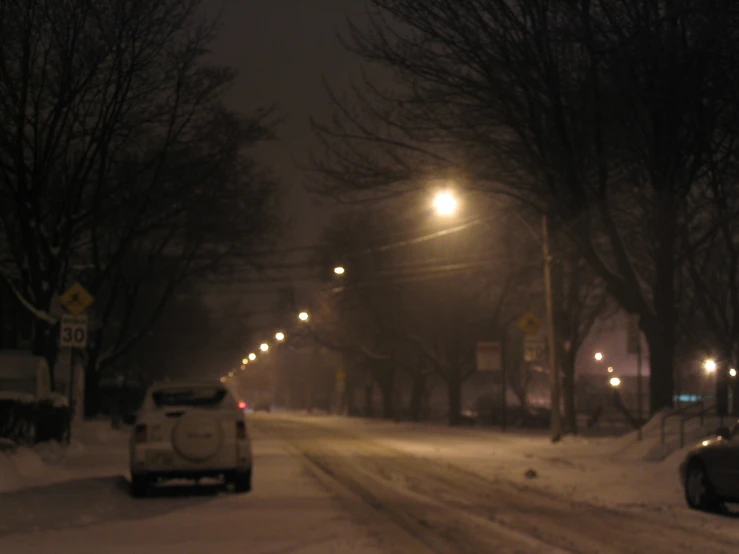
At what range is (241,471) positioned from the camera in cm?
1750

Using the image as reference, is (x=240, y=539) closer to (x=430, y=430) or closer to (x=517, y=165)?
(x=517, y=165)

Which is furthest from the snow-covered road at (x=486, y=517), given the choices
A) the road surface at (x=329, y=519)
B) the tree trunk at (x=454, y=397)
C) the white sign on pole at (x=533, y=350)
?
the tree trunk at (x=454, y=397)

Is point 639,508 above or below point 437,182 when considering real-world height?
below

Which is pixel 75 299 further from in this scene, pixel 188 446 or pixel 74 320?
pixel 188 446

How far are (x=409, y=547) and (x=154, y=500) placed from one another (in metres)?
6.30

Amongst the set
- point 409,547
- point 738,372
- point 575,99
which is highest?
point 575,99

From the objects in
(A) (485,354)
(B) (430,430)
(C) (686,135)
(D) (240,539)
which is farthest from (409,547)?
(B) (430,430)

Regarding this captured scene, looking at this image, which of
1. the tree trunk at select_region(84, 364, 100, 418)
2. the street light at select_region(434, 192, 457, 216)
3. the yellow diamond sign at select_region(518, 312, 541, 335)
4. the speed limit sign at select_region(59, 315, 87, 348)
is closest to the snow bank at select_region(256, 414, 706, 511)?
the yellow diamond sign at select_region(518, 312, 541, 335)

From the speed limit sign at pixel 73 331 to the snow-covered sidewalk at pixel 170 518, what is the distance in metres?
3.16

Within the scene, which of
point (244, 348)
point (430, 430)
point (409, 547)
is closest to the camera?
point (409, 547)

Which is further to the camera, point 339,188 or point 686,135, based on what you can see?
point 339,188

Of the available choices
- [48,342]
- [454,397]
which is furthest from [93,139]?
[454,397]

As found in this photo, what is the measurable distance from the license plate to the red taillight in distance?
22cm

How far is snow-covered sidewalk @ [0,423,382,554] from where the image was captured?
1210 centimetres
